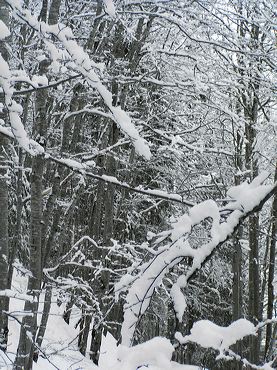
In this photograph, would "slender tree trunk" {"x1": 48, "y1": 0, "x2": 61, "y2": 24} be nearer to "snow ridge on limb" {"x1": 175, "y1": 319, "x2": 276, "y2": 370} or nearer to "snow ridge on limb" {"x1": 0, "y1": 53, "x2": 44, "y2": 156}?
"snow ridge on limb" {"x1": 0, "y1": 53, "x2": 44, "y2": 156}

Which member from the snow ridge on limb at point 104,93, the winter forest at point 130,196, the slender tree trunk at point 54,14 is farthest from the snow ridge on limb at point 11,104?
the slender tree trunk at point 54,14

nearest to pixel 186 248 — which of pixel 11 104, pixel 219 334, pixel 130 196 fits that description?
pixel 219 334

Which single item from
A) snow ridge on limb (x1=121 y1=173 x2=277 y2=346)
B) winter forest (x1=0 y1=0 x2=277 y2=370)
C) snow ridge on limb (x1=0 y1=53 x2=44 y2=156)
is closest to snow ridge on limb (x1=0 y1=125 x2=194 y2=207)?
winter forest (x1=0 y1=0 x2=277 y2=370)

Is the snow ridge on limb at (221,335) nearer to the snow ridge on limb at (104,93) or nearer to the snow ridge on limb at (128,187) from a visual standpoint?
the snow ridge on limb at (128,187)

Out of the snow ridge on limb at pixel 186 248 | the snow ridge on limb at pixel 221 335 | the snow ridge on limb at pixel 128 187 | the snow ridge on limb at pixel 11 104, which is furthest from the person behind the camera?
the snow ridge on limb at pixel 11 104

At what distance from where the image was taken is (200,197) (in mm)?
11852

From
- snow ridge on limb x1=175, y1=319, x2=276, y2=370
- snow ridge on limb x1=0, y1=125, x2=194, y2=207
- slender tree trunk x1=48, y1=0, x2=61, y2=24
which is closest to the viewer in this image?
snow ridge on limb x1=175, y1=319, x2=276, y2=370

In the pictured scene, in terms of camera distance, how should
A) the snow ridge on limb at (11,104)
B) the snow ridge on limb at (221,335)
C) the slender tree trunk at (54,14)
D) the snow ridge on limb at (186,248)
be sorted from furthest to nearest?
the slender tree trunk at (54,14)
the snow ridge on limb at (11,104)
the snow ridge on limb at (186,248)
the snow ridge on limb at (221,335)

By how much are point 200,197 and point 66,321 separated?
182 inches

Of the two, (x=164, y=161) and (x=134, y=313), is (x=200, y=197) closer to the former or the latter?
(x=164, y=161)

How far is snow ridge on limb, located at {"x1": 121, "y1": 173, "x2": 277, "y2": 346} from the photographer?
5.56ft

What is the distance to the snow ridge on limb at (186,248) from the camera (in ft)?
5.56

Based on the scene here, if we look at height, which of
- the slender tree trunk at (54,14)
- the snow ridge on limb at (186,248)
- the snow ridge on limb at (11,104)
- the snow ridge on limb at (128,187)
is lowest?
the snow ridge on limb at (186,248)

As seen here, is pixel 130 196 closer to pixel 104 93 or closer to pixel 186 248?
pixel 104 93
